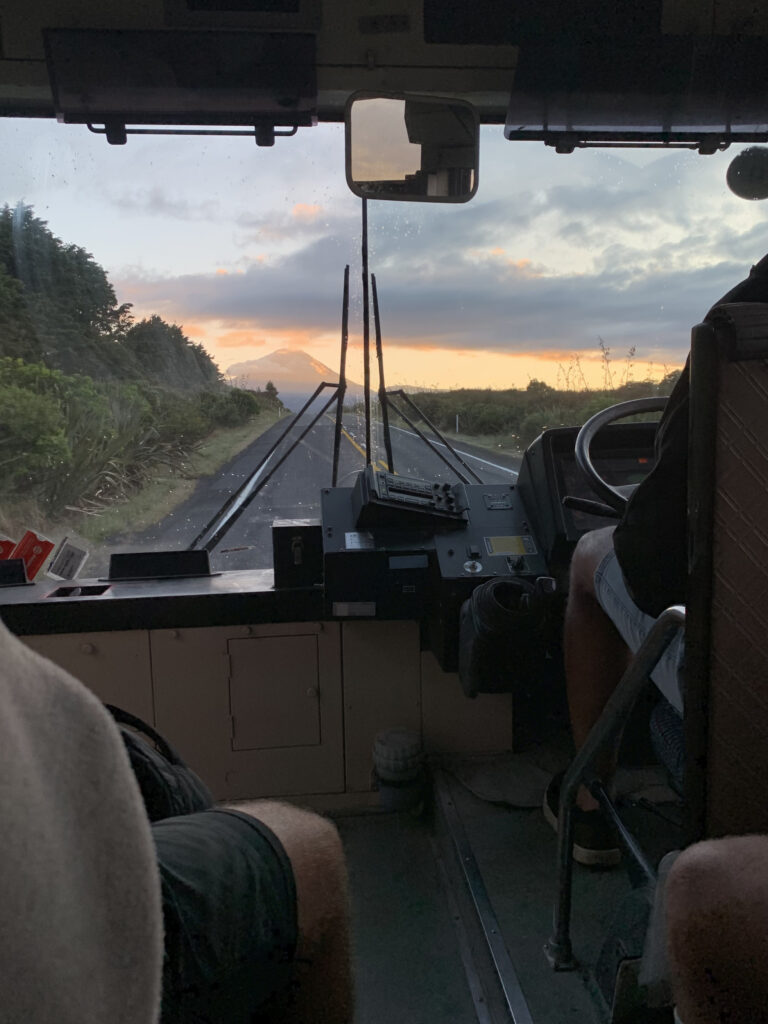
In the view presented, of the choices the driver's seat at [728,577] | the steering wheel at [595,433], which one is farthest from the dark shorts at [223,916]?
the steering wheel at [595,433]

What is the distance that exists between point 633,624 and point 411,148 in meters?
1.46

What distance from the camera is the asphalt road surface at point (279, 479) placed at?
2.44 metres

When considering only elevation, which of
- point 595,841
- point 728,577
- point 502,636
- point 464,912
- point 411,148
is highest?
point 411,148

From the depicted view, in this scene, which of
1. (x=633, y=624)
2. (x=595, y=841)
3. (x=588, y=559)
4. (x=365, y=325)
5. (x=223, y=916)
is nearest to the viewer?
(x=223, y=916)

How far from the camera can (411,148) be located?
2.25 meters

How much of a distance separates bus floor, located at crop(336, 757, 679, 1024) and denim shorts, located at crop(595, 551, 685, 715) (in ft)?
1.85

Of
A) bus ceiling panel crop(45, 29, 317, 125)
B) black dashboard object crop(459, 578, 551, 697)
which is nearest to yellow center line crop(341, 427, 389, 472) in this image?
black dashboard object crop(459, 578, 551, 697)

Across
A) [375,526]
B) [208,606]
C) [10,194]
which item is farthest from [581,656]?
[10,194]

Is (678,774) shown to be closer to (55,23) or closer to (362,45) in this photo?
(362,45)

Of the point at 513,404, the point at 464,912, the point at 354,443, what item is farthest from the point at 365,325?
the point at 464,912

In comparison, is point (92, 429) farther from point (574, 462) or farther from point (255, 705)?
point (574, 462)

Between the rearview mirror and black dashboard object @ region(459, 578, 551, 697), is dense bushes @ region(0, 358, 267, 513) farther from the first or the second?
black dashboard object @ region(459, 578, 551, 697)

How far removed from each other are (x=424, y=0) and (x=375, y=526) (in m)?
1.47

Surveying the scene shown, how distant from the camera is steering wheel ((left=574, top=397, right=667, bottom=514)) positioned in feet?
5.53
